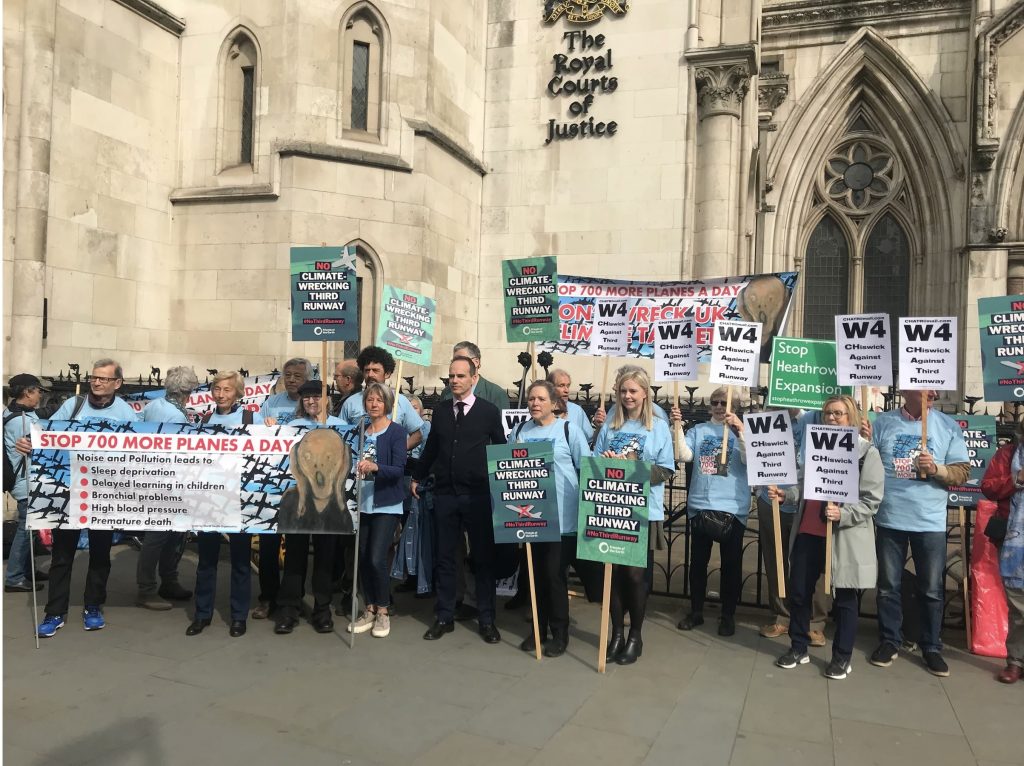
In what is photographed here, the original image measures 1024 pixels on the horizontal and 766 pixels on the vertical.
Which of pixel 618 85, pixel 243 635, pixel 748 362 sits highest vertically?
pixel 618 85

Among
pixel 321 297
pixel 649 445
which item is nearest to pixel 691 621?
pixel 649 445

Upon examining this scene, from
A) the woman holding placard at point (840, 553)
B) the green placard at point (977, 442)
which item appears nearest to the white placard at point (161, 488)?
the woman holding placard at point (840, 553)

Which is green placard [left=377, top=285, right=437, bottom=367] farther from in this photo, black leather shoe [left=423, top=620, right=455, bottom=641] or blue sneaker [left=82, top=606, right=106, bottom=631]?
blue sneaker [left=82, top=606, right=106, bottom=631]

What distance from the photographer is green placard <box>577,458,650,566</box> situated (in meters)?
5.70

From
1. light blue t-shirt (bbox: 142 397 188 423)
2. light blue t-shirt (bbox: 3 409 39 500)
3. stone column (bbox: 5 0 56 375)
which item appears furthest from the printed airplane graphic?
stone column (bbox: 5 0 56 375)

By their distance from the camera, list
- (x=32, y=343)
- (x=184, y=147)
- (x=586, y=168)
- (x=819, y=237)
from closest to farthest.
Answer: (x=32, y=343) → (x=184, y=147) → (x=586, y=168) → (x=819, y=237)

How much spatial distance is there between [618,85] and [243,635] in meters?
12.1

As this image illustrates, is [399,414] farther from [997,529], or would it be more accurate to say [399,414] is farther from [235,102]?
[235,102]

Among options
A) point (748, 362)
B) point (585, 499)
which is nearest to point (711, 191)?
point (748, 362)

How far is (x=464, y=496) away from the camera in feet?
20.9

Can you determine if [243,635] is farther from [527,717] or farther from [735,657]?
[735,657]

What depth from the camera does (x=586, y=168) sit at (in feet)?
50.1

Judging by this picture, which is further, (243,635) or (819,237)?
(819,237)

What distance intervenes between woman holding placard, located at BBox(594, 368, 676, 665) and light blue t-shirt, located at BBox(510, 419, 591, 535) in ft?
0.56
